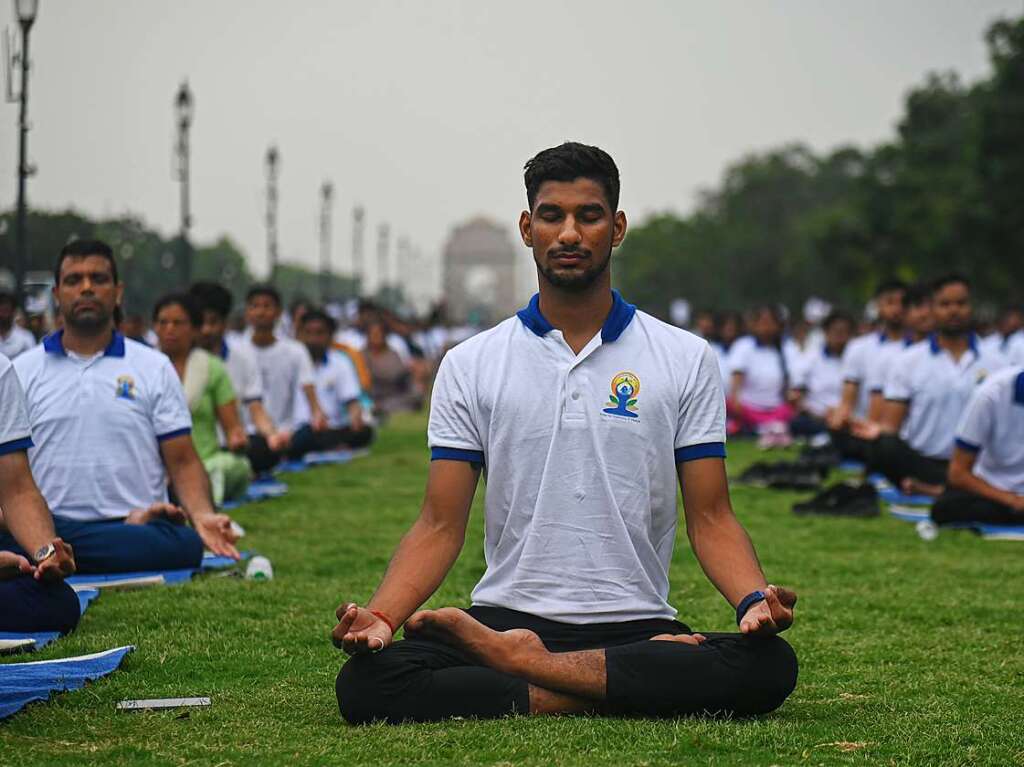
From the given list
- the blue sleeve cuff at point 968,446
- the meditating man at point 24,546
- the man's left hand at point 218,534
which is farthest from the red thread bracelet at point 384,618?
the blue sleeve cuff at point 968,446

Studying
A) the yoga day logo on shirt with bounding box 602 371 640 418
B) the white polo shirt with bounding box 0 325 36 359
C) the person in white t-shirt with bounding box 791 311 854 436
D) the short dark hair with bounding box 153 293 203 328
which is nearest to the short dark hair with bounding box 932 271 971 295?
the short dark hair with bounding box 153 293 203 328

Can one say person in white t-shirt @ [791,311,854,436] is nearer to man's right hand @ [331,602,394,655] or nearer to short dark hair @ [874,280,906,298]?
short dark hair @ [874,280,906,298]

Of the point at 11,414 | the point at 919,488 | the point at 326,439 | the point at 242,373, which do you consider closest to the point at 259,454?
the point at 242,373

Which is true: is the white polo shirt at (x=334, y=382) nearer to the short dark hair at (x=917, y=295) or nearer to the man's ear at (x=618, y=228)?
the short dark hair at (x=917, y=295)

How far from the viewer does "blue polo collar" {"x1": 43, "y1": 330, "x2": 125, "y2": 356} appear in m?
9.48

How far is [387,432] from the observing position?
87.8 ft

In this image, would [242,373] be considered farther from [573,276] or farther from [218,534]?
[573,276]

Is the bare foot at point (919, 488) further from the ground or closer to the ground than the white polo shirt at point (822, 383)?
closer to the ground

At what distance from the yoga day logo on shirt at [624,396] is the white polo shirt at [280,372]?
38.8 feet

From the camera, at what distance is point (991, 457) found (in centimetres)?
1200

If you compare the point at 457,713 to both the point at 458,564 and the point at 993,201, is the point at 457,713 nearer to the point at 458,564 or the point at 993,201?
the point at 458,564

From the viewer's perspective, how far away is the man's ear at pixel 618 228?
607 cm

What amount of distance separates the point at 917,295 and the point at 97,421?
362 inches

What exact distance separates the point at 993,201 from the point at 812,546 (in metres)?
33.4
